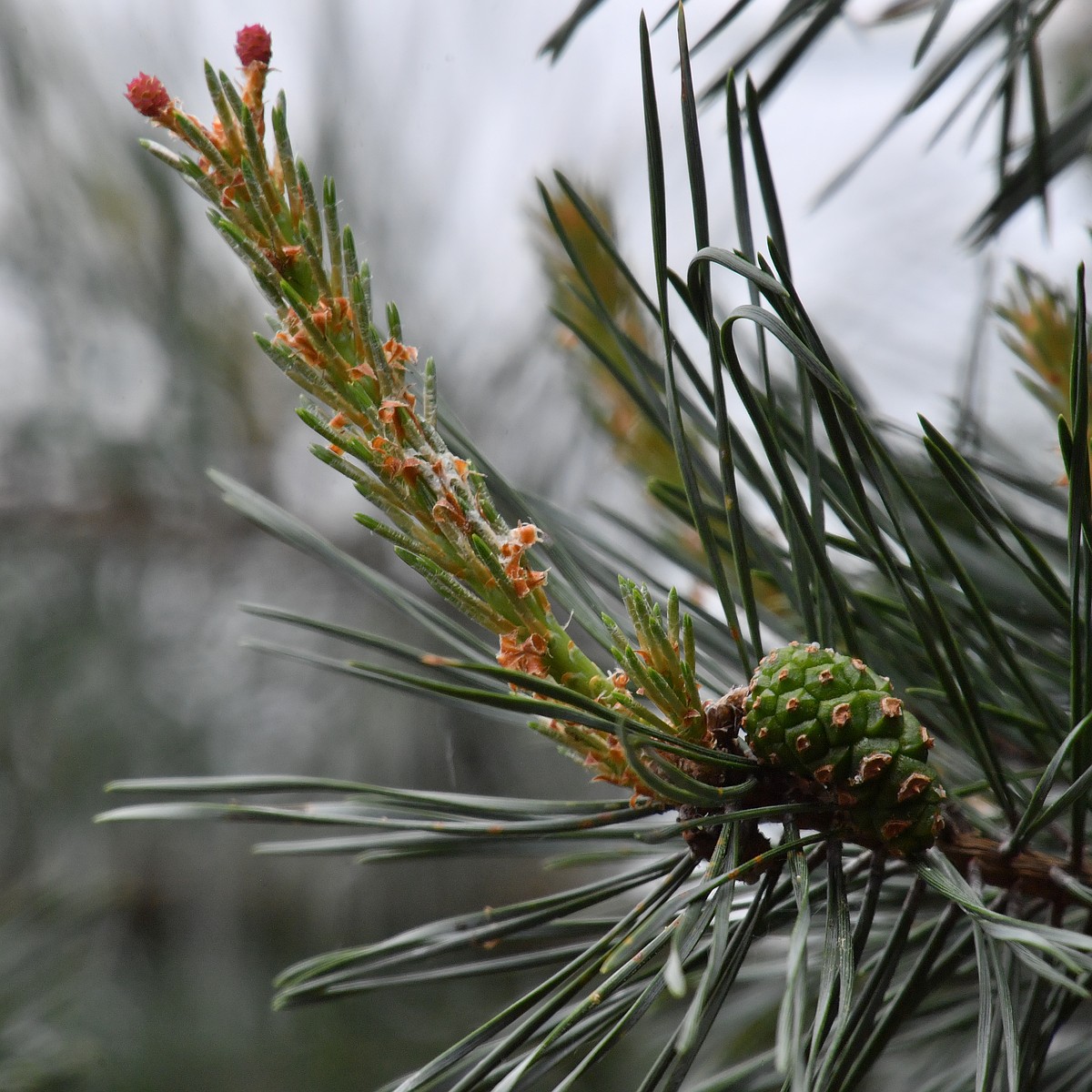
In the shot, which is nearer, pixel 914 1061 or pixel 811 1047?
pixel 811 1047

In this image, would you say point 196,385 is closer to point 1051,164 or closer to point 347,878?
point 347,878

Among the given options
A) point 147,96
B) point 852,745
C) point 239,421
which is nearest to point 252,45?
point 147,96

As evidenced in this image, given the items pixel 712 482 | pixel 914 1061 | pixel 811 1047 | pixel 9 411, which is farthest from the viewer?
pixel 9 411

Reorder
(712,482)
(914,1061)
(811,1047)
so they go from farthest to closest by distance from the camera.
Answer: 1. (914,1061)
2. (712,482)
3. (811,1047)

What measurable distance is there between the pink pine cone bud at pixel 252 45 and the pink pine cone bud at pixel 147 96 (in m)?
0.02

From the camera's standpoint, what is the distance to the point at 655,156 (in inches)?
9.1

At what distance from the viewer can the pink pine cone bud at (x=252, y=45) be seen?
25 cm

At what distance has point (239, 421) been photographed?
1096 mm

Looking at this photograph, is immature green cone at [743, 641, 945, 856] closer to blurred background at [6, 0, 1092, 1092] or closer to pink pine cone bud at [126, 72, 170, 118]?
pink pine cone bud at [126, 72, 170, 118]

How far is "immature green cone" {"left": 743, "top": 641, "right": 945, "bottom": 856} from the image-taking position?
0.84ft

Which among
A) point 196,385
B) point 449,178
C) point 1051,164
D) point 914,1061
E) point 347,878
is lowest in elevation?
point 914,1061

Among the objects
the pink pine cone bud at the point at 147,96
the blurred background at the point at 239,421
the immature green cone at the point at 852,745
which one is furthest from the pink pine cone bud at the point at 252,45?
the blurred background at the point at 239,421

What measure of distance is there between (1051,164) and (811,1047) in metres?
0.40

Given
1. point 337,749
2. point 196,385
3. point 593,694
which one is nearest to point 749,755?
point 593,694
